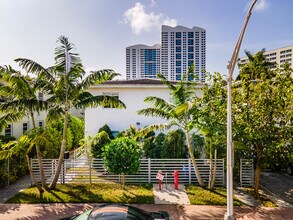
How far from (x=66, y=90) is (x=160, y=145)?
23.6 ft

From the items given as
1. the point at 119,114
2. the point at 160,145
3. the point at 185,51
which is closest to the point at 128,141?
the point at 160,145

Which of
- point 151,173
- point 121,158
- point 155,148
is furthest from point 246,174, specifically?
point 121,158

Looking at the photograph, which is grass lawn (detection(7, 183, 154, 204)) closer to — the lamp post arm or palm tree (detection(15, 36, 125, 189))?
palm tree (detection(15, 36, 125, 189))

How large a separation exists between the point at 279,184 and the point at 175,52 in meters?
78.0

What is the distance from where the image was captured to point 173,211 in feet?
30.9

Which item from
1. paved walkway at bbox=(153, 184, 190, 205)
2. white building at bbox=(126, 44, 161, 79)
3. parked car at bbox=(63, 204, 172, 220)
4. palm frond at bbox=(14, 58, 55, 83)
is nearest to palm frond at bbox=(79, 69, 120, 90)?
palm frond at bbox=(14, 58, 55, 83)

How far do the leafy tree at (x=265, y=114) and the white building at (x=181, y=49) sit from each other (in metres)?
76.2

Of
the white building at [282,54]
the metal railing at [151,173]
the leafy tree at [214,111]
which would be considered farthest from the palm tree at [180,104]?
the white building at [282,54]

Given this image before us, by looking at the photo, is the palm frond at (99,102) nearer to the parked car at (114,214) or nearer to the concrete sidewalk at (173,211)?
the concrete sidewalk at (173,211)

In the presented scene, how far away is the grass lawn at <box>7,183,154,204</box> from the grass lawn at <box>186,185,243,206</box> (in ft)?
6.80

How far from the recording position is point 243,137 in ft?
32.9

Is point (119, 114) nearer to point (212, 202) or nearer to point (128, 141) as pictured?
point (128, 141)

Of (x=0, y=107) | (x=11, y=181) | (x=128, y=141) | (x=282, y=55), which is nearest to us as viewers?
(x=0, y=107)

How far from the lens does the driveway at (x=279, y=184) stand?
1168cm
